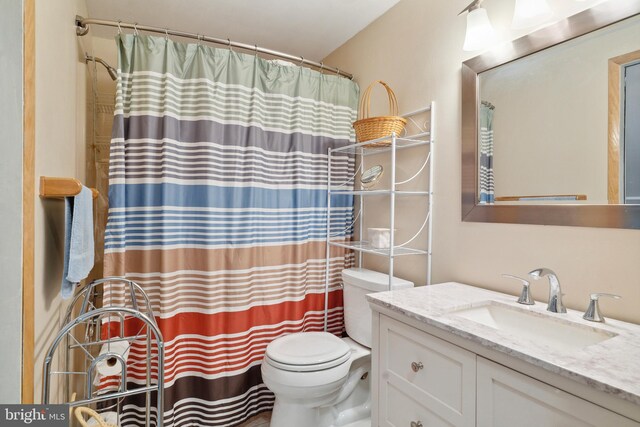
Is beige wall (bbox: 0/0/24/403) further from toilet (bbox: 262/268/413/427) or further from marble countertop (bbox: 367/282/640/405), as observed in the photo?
marble countertop (bbox: 367/282/640/405)

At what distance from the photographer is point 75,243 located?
1.07 metres

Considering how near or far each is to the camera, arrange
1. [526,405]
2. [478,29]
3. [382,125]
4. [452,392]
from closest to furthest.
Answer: [526,405], [452,392], [478,29], [382,125]

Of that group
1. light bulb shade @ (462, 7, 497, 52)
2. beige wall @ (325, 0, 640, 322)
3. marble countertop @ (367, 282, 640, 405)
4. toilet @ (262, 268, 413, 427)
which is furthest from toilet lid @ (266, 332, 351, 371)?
light bulb shade @ (462, 7, 497, 52)

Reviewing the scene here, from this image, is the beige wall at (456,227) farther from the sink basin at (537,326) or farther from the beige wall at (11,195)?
the beige wall at (11,195)

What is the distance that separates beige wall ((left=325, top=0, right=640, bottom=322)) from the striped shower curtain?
19.8 inches

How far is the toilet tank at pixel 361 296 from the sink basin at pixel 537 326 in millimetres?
481

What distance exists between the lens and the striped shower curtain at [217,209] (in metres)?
1.68

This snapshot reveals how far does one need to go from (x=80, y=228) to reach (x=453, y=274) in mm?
1584

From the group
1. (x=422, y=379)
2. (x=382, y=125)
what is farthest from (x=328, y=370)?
(x=382, y=125)

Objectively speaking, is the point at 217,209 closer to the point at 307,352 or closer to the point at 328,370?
the point at 307,352

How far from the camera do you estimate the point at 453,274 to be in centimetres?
159

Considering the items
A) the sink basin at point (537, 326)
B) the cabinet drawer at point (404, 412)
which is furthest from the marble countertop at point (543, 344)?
the cabinet drawer at point (404, 412)

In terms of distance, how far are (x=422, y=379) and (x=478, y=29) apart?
1431mm

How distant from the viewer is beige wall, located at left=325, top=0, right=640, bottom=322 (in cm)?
Answer: 107
